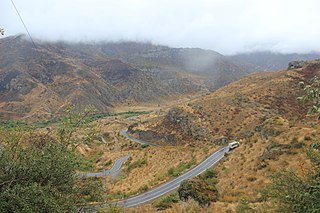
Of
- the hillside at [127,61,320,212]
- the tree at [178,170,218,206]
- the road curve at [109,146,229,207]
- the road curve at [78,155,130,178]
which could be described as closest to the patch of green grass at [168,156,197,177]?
the road curve at [109,146,229,207]

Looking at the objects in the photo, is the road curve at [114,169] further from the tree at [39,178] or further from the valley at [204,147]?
the tree at [39,178]

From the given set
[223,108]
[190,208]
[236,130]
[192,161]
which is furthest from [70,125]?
[223,108]

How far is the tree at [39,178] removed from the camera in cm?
973

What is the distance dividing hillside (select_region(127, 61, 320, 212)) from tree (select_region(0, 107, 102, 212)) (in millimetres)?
10667

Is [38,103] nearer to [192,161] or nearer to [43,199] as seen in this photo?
[192,161]

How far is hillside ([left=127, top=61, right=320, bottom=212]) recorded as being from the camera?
22.8m

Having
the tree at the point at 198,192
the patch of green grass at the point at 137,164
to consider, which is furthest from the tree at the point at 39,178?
the patch of green grass at the point at 137,164

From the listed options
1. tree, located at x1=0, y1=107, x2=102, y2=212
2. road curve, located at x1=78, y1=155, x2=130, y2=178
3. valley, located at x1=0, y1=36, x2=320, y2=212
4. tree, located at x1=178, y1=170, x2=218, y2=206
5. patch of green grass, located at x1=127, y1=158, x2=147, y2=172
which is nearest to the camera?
tree, located at x1=0, y1=107, x2=102, y2=212

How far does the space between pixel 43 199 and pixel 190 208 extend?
5782 millimetres

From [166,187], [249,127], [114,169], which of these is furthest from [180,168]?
[249,127]

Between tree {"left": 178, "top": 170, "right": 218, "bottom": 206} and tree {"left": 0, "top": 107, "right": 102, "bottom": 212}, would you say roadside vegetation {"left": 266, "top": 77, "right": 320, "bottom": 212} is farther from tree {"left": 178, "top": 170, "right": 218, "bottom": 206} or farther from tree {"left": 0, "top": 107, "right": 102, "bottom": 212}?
tree {"left": 178, "top": 170, "right": 218, "bottom": 206}

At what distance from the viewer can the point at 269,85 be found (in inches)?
3280

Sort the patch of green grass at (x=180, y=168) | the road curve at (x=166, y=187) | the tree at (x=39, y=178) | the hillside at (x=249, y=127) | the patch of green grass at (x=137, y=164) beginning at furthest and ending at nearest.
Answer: the patch of green grass at (x=137, y=164), the patch of green grass at (x=180, y=168), the road curve at (x=166, y=187), the hillside at (x=249, y=127), the tree at (x=39, y=178)

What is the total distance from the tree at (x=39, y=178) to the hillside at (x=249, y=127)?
10.7 metres
